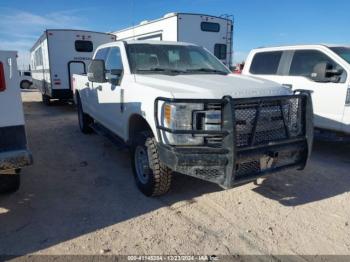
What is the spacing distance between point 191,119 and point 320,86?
3824 millimetres

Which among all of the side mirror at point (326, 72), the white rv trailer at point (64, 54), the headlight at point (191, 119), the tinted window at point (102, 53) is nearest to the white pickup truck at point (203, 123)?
the headlight at point (191, 119)

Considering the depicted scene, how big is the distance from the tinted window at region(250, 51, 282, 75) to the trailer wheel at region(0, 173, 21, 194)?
5.55m

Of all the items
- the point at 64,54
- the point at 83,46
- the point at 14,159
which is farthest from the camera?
the point at 83,46

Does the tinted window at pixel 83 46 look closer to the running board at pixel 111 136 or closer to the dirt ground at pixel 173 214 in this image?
the running board at pixel 111 136

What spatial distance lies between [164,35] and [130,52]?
7.42 meters

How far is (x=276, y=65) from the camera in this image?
7.00 m

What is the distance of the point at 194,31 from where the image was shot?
38.5ft

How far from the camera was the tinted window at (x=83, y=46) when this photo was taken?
40.7 feet

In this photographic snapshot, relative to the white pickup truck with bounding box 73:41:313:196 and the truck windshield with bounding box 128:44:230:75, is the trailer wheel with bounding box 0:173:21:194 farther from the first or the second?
the truck windshield with bounding box 128:44:230:75

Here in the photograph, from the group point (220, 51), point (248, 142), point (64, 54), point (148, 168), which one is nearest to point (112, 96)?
point (148, 168)

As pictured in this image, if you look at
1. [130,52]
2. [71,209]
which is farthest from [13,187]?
[130,52]

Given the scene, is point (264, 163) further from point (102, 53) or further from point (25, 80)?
point (25, 80)

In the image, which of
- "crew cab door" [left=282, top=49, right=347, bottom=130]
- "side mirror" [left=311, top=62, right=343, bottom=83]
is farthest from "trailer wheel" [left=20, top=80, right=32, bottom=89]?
"side mirror" [left=311, top=62, right=343, bottom=83]

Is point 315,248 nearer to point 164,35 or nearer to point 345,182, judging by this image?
point 345,182
